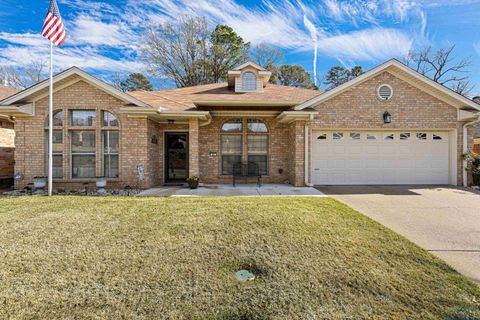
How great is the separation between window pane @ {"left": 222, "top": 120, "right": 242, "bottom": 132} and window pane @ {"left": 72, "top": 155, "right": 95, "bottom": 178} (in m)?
5.31

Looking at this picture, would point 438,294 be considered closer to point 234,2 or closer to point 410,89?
point 410,89

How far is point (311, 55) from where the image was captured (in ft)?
56.0

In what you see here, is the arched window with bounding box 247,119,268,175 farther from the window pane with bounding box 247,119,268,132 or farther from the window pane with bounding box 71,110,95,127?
the window pane with bounding box 71,110,95,127

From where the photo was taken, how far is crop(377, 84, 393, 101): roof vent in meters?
9.39

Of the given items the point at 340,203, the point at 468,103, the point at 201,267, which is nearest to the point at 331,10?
the point at 468,103

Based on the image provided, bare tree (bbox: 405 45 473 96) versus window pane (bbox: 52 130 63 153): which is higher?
bare tree (bbox: 405 45 473 96)

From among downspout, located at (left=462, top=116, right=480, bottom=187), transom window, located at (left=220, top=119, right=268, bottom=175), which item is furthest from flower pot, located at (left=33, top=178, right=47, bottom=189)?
downspout, located at (left=462, top=116, right=480, bottom=187)

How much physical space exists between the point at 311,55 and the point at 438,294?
17419mm

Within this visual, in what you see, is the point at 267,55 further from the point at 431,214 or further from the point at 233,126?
the point at 431,214

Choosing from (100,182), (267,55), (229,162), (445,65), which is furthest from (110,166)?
(445,65)

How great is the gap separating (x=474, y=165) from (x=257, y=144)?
8686 millimetres

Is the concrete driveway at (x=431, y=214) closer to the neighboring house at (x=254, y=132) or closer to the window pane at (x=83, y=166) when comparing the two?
the neighboring house at (x=254, y=132)

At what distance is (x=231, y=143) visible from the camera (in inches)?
402

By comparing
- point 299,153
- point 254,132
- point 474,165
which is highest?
point 254,132
